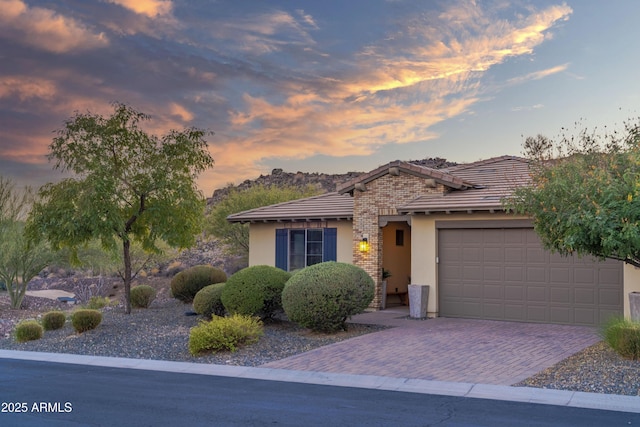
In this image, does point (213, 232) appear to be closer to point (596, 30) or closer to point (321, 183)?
point (596, 30)

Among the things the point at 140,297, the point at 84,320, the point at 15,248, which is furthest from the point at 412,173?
the point at 15,248

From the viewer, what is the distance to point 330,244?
71.1ft

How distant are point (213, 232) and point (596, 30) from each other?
2400cm

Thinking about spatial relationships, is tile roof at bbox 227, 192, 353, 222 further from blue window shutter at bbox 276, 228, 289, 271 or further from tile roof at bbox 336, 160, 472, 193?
tile roof at bbox 336, 160, 472, 193

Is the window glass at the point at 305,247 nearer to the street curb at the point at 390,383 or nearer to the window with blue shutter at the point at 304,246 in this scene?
the window with blue shutter at the point at 304,246

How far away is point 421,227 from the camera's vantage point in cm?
1847

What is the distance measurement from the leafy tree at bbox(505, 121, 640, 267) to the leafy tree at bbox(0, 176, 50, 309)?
19.2 metres

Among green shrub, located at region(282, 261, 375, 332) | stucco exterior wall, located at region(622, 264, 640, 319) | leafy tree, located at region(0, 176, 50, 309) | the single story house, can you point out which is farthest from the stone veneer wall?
leafy tree, located at region(0, 176, 50, 309)

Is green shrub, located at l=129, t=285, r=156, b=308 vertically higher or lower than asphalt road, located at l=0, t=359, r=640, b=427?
higher

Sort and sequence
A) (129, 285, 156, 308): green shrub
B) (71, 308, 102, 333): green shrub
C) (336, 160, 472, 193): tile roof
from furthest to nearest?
(129, 285, 156, 308): green shrub
(336, 160, 472, 193): tile roof
(71, 308, 102, 333): green shrub

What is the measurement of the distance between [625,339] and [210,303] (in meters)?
10.9

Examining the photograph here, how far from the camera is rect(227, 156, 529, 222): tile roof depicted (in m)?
17.6

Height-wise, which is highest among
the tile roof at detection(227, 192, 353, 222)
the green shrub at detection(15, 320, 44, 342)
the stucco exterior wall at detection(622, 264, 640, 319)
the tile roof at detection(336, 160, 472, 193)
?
the tile roof at detection(336, 160, 472, 193)

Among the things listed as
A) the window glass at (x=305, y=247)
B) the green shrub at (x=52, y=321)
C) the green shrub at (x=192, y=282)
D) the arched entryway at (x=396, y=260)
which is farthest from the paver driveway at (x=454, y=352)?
the green shrub at (x=192, y=282)
